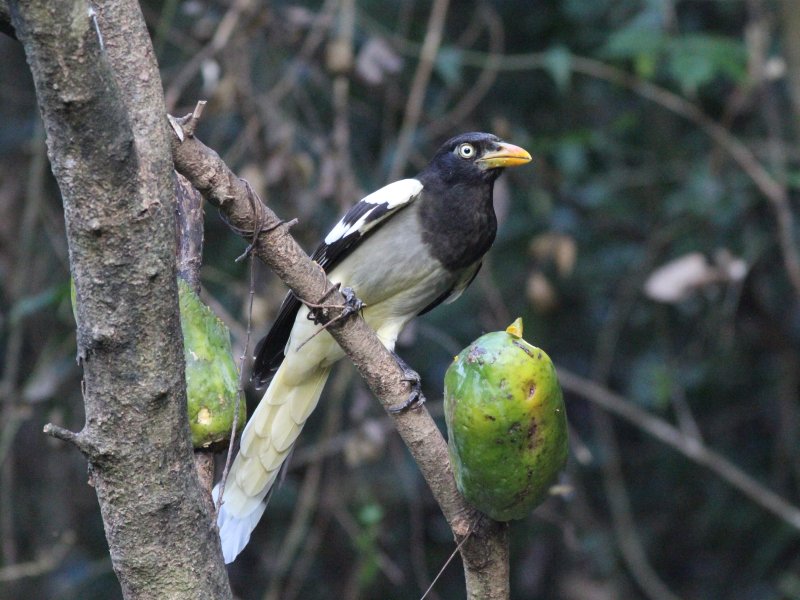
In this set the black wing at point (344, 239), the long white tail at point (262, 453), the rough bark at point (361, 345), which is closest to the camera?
the rough bark at point (361, 345)

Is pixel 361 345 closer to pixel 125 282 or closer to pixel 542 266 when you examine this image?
pixel 125 282

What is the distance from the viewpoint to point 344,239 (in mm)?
2982

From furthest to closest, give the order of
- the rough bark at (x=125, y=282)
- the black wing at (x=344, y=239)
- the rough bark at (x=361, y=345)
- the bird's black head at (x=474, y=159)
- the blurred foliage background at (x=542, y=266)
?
the blurred foliage background at (x=542, y=266)
the bird's black head at (x=474, y=159)
the black wing at (x=344, y=239)
the rough bark at (x=361, y=345)
the rough bark at (x=125, y=282)

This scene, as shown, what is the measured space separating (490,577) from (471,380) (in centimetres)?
33

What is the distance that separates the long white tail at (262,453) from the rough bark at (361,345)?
1.57ft

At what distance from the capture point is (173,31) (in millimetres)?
4301

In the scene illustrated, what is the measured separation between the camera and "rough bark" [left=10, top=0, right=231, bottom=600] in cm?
118

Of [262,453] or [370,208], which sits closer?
[262,453]

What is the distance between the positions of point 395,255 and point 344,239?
0.16 metres

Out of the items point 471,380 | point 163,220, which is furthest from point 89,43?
point 471,380

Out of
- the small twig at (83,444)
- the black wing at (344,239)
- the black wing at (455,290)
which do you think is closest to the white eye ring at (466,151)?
the black wing at (344,239)

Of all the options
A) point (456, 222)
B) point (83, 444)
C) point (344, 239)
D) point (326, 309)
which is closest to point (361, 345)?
point (326, 309)

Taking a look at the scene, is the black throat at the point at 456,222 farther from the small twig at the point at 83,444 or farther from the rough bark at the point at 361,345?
the small twig at the point at 83,444

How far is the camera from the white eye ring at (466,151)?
127 inches
